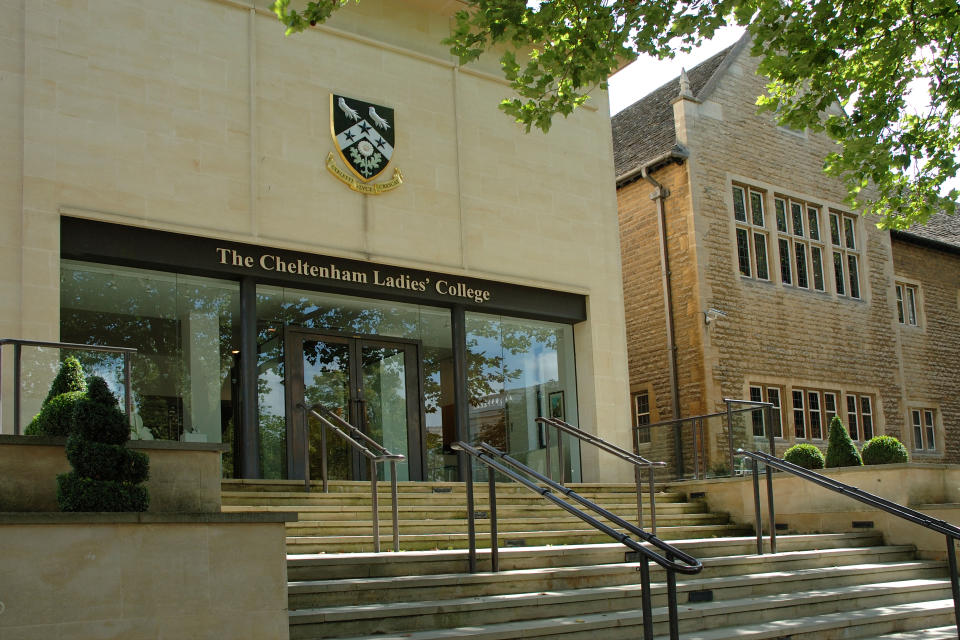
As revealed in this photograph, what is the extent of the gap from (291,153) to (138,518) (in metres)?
8.84

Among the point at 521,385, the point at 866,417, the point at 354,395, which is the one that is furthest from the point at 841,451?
the point at 866,417

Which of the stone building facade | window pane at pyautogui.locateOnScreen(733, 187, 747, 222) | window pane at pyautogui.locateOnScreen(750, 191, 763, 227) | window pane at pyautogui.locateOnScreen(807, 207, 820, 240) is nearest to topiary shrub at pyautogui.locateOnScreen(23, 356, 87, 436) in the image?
the stone building facade

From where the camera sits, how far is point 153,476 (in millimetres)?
7293

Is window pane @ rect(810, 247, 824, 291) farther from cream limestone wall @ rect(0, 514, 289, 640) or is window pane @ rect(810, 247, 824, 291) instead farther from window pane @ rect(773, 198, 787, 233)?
cream limestone wall @ rect(0, 514, 289, 640)

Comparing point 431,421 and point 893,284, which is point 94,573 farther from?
point 893,284

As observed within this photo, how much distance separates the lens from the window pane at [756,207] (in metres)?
22.2

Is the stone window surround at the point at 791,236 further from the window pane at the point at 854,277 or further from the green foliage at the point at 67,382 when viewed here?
the green foliage at the point at 67,382

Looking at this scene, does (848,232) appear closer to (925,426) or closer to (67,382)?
(925,426)

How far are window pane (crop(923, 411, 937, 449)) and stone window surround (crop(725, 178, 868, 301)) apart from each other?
148 inches

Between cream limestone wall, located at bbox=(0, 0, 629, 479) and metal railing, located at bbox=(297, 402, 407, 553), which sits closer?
metal railing, located at bbox=(297, 402, 407, 553)

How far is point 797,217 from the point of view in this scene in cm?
2288

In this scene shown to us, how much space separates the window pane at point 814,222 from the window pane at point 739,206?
2.06m

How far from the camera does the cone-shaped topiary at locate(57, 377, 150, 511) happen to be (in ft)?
21.3

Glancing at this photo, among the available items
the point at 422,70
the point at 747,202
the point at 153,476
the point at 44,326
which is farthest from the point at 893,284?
the point at 153,476
